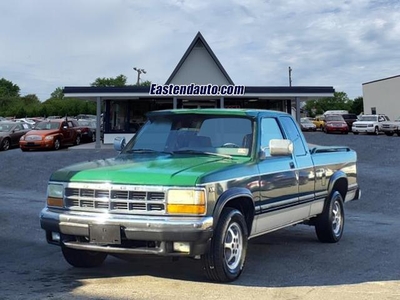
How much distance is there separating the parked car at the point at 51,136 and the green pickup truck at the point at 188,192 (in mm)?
21265

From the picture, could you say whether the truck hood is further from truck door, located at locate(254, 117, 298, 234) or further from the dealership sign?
the dealership sign

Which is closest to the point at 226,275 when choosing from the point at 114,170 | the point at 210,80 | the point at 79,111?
the point at 114,170

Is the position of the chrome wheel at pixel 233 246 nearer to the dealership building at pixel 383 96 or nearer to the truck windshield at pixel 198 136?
the truck windshield at pixel 198 136

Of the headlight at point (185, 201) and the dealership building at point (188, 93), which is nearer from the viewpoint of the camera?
the headlight at point (185, 201)

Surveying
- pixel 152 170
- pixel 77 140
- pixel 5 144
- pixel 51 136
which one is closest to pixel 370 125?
pixel 77 140

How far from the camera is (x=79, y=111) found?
289ft

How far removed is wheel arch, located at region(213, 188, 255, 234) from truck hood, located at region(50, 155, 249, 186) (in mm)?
273

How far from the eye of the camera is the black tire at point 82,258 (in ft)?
20.8

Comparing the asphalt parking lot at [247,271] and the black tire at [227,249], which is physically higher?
the black tire at [227,249]

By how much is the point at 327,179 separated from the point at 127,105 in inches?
1013

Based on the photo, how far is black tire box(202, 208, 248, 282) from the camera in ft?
18.1

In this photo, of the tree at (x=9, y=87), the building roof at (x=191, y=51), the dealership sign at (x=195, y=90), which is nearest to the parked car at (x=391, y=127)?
the dealership sign at (x=195, y=90)

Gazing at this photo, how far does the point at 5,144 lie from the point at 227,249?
25.7 meters

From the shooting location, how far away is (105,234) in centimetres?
534
